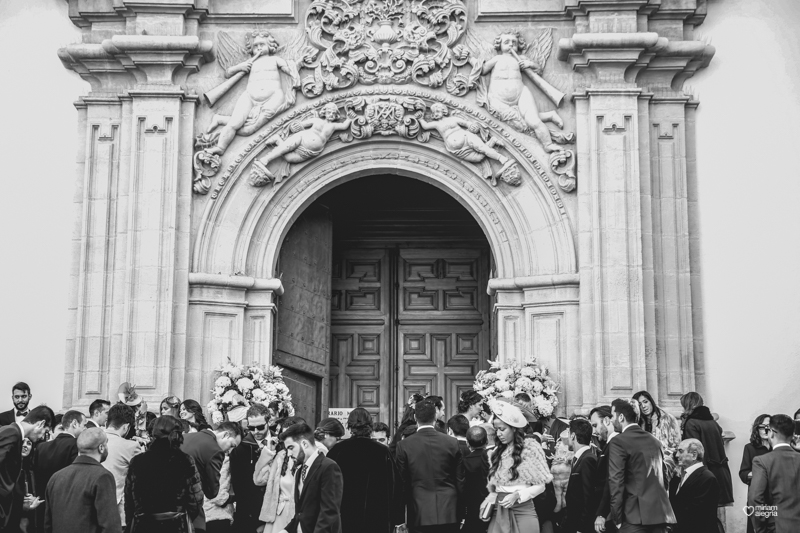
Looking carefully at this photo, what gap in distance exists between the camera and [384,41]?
17141mm

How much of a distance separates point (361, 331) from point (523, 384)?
530cm

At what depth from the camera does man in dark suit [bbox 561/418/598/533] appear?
37.5ft

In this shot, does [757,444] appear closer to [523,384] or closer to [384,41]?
[523,384]

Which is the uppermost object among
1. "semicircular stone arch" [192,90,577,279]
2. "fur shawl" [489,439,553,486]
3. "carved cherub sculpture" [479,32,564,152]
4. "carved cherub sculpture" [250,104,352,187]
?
"carved cherub sculpture" [479,32,564,152]

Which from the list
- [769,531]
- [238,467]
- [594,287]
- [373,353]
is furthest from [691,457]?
[373,353]

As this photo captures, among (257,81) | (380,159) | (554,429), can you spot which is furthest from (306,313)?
(554,429)

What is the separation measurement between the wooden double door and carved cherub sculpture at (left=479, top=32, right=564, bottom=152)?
4.38 meters

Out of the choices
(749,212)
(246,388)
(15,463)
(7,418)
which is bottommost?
(15,463)

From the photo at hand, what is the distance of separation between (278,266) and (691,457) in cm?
783

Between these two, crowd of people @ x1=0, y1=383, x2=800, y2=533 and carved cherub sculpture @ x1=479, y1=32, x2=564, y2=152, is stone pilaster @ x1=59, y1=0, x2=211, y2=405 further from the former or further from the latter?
crowd of people @ x1=0, y1=383, x2=800, y2=533

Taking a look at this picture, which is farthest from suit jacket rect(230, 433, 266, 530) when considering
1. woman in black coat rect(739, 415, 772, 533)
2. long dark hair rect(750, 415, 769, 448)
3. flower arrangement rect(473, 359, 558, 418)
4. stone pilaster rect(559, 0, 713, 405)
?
stone pilaster rect(559, 0, 713, 405)

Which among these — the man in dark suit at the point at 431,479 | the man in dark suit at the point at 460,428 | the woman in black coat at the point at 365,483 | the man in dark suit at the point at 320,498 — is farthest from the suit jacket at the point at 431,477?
the man in dark suit at the point at 320,498

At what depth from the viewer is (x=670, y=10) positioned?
55.9 ft

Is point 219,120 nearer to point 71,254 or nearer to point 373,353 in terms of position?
point 71,254
